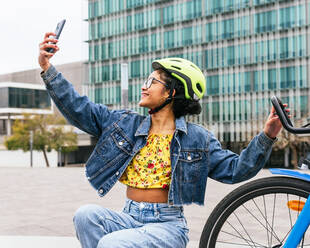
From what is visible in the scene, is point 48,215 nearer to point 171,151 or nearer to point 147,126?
point 147,126

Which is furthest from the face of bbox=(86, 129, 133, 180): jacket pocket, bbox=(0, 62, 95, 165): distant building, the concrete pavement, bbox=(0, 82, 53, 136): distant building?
bbox=(0, 82, 53, 136): distant building

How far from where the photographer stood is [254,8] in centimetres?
4900

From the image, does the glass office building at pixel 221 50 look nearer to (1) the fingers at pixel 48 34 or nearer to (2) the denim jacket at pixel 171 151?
(2) the denim jacket at pixel 171 151

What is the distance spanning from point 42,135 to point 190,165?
5043cm

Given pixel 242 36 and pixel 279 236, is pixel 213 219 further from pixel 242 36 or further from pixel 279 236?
pixel 242 36

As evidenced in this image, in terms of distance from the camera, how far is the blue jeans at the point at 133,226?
236 cm

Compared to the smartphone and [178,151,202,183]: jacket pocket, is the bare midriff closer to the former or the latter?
[178,151,202,183]: jacket pocket

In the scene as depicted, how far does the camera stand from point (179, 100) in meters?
2.83

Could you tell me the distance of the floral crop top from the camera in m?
2.61

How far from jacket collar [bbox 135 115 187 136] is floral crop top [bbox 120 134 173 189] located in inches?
2.3

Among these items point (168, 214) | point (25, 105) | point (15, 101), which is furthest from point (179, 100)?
point (25, 105)

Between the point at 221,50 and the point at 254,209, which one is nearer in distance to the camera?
the point at 254,209

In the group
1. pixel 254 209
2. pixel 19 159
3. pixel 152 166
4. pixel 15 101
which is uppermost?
pixel 15 101

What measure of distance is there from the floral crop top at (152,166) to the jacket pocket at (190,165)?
8cm
